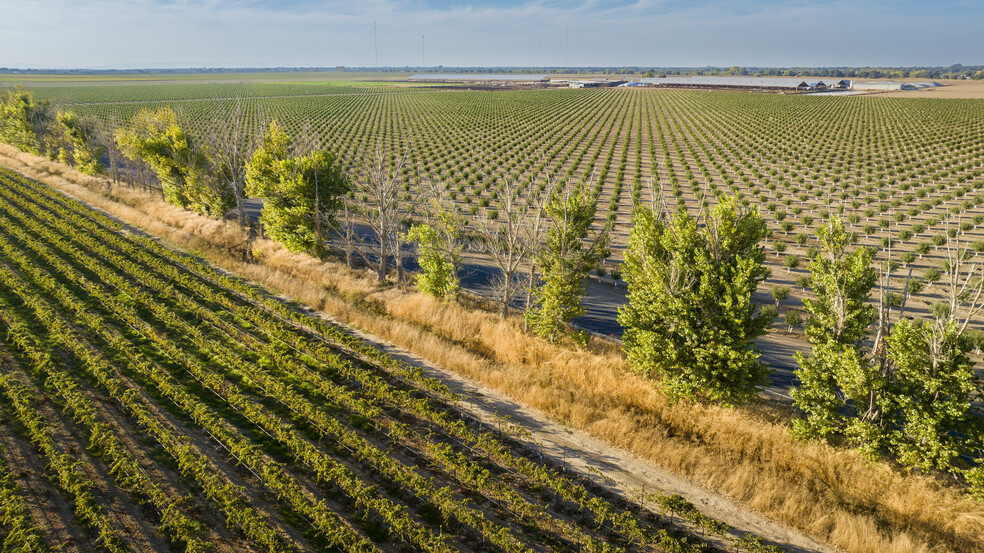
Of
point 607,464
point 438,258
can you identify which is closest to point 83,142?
point 438,258

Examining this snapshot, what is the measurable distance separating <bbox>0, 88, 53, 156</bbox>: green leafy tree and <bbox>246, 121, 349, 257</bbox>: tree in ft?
148

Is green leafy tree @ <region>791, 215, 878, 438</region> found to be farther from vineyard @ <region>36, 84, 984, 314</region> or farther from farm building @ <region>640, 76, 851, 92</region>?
farm building @ <region>640, 76, 851, 92</region>

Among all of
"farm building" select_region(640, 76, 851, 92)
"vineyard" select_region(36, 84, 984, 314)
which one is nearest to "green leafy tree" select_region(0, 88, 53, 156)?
"vineyard" select_region(36, 84, 984, 314)

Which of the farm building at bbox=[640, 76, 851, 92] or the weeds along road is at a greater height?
the farm building at bbox=[640, 76, 851, 92]

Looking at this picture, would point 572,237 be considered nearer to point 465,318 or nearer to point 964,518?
point 465,318

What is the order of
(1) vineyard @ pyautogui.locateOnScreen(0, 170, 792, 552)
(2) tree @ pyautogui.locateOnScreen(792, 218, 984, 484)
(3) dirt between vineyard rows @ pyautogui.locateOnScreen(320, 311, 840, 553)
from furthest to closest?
1. (2) tree @ pyautogui.locateOnScreen(792, 218, 984, 484)
2. (3) dirt between vineyard rows @ pyautogui.locateOnScreen(320, 311, 840, 553)
3. (1) vineyard @ pyautogui.locateOnScreen(0, 170, 792, 552)

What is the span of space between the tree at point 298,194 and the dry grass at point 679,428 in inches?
111

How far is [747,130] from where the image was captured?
84.4 meters

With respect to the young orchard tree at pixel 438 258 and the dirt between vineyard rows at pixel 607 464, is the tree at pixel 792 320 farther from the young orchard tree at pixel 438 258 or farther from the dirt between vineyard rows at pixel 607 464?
the young orchard tree at pixel 438 258

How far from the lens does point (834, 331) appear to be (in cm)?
1450

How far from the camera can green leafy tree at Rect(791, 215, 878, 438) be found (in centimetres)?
1373

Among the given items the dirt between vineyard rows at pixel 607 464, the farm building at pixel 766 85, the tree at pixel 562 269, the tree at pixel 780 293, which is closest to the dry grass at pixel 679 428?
the dirt between vineyard rows at pixel 607 464

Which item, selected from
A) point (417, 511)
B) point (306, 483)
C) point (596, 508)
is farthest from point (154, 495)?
point (596, 508)

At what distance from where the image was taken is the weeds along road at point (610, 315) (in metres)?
21.0
